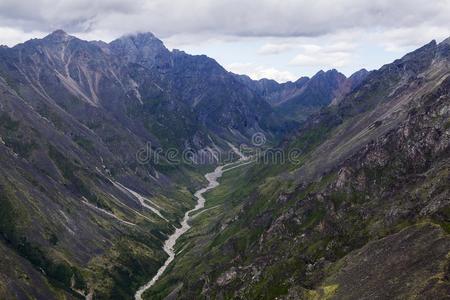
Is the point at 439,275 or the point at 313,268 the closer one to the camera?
the point at 439,275

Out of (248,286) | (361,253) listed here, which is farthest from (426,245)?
(248,286)

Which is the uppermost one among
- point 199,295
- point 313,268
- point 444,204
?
point 444,204

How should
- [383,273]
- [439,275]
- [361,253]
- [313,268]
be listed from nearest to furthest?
[439,275], [383,273], [361,253], [313,268]

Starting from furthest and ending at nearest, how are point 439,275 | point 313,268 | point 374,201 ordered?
1. point 374,201
2. point 313,268
3. point 439,275

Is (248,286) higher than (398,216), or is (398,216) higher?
(398,216)

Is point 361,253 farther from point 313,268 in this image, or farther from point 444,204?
point 444,204

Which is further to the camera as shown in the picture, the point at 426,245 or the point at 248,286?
the point at 248,286

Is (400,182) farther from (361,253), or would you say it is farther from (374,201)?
(361,253)

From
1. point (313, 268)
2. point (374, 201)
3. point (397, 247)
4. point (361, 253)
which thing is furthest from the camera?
point (374, 201)

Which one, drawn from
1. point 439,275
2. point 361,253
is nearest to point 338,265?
point 361,253
